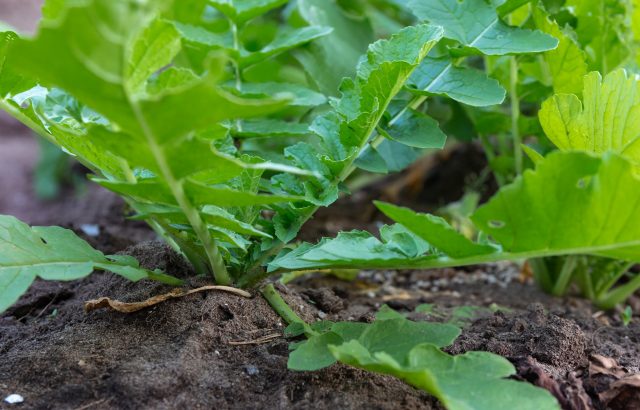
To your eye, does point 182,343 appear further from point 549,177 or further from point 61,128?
point 549,177

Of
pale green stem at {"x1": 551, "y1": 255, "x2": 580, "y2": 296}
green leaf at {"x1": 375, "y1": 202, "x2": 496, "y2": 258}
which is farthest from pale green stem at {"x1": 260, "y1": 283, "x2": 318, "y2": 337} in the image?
pale green stem at {"x1": 551, "y1": 255, "x2": 580, "y2": 296}

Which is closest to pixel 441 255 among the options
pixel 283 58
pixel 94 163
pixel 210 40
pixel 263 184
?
pixel 263 184

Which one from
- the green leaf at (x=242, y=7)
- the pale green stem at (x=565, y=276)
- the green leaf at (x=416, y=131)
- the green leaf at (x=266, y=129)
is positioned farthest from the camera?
the pale green stem at (x=565, y=276)

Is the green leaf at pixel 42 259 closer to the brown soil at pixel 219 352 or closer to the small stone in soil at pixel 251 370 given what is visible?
A: the brown soil at pixel 219 352

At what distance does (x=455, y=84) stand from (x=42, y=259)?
0.87 metres

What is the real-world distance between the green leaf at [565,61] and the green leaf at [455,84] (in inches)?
6.7

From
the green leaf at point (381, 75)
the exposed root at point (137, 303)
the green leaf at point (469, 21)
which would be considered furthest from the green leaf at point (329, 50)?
the exposed root at point (137, 303)

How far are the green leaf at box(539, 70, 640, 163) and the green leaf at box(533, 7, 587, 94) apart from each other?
0.75ft

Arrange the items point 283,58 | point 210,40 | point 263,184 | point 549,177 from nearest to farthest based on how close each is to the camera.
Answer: point 549,177 → point 263,184 → point 210,40 → point 283,58

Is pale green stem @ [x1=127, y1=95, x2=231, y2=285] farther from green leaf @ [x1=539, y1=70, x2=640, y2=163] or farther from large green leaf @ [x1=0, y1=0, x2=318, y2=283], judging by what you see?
green leaf @ [x1=539, y1=70, x2=640, y2=163]

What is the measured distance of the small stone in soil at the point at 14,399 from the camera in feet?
3.72

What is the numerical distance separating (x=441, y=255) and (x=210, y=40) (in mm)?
851

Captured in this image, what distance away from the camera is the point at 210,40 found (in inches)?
69.4

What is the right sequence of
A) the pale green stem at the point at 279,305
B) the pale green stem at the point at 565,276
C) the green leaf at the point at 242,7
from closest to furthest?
1. the pale green stem at the point at 279,305
2. the green leaf at the point at 242,7
3. the pale green stem at the point at 565,276
